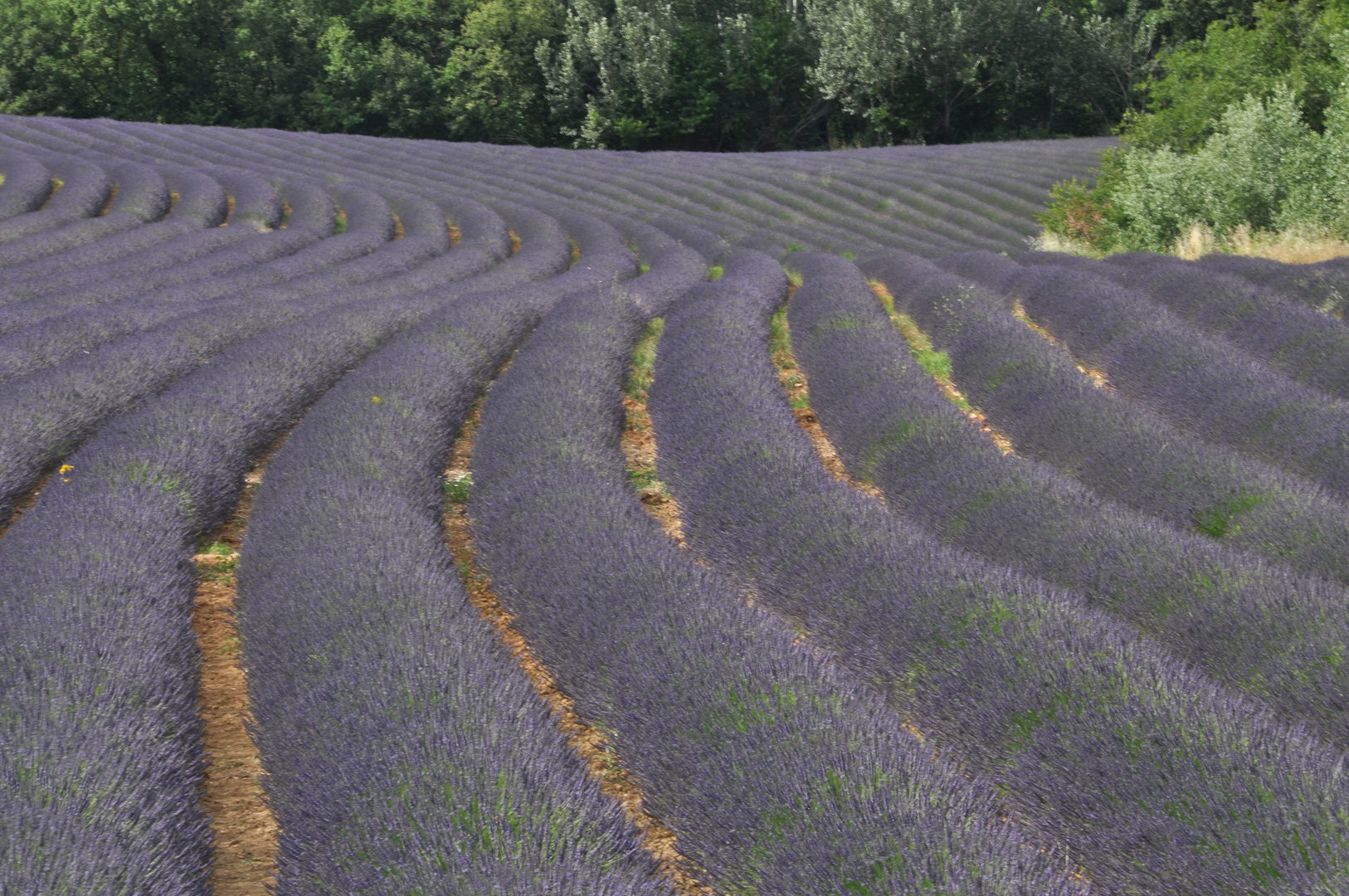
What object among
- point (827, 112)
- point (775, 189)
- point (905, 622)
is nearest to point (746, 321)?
point (905, 622)

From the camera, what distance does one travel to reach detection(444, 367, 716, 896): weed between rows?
2717 millimetres

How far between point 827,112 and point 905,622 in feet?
121

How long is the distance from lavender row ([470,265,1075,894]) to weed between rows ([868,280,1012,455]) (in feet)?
7.72

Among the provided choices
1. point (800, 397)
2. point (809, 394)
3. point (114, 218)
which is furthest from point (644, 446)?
point (114, 218)

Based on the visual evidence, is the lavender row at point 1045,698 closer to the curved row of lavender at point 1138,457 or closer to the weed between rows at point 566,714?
the weed between rows at point 566,714

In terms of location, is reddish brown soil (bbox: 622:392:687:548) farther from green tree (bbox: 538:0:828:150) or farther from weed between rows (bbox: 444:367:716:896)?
green tree (bbox: 538:0:828:150)

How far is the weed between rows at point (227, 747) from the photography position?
2777 millimetres

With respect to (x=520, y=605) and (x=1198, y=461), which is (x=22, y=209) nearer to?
(x=520, y=605)

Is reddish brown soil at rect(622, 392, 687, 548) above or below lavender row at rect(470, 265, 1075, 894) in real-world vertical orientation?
below

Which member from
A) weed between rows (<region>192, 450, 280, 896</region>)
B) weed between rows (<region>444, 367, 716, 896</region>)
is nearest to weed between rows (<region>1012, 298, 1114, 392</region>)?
weed between rows (<region>444, 367, 716, 896</region>)

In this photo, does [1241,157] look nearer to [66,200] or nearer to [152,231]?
[152,231]

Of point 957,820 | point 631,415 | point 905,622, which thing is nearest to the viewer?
point 957,820

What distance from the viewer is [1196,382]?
6062mm

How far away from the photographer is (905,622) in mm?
3348
